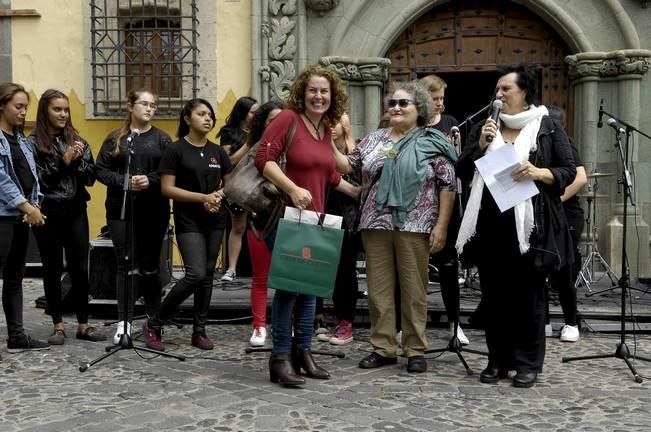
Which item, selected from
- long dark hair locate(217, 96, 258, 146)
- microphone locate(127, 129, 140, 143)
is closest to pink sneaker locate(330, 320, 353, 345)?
long dark hair locate(217, 96, 258, 146)

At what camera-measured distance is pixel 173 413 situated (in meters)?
4.42

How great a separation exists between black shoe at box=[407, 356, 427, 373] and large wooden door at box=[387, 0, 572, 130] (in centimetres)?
601

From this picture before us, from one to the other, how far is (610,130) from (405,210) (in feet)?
19.4

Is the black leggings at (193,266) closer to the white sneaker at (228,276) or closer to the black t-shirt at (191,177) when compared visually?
the black t-shirt at (191,177)

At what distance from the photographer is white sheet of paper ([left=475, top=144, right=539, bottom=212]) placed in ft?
16.0

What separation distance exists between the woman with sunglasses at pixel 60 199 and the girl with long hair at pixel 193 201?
75 centimetres

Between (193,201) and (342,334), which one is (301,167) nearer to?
(193,201)

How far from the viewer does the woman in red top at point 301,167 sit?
4.91m

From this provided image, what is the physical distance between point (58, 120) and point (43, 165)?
38 centimetres

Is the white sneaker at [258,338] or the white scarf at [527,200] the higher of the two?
the white scarf at [527,200]

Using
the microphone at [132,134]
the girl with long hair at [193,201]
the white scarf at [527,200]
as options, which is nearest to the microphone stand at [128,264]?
the microphone at [132,134]

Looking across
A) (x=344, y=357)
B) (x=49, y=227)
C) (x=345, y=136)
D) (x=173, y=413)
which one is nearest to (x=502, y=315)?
(x=344, y=357)

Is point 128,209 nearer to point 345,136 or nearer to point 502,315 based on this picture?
point 345,136

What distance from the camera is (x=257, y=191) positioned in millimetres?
4988
